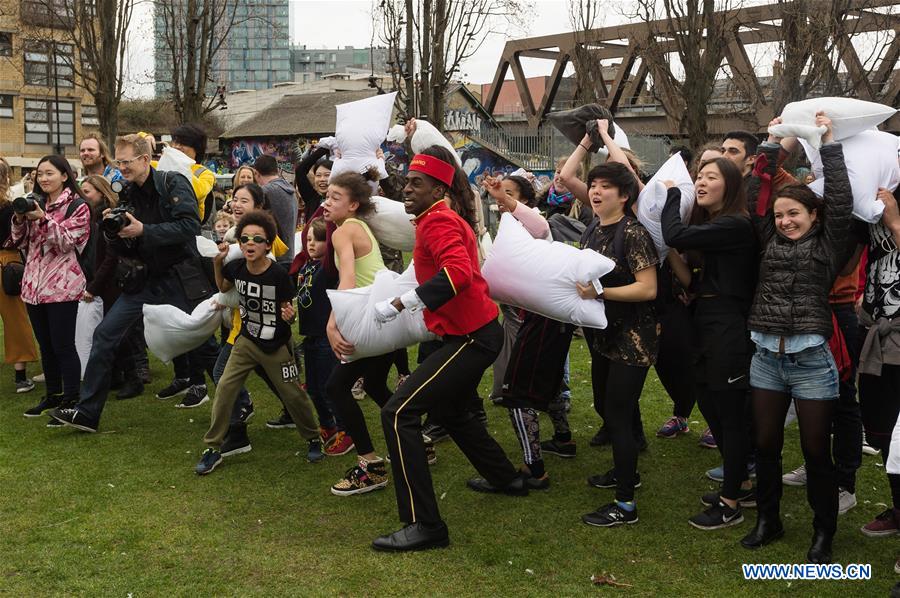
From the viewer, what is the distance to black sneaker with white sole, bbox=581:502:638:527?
4559 mm

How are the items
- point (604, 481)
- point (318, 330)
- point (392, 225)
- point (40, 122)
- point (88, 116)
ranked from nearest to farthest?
point (604, 481)
point (392, 225)
point (318, 330)
point (40, 122)
point (88, 116)

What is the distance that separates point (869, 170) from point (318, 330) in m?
3.40

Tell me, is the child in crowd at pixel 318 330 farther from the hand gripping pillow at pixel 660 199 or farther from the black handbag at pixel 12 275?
the black handbag at pixel 12 275

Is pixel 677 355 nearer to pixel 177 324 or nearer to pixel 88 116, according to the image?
pixel 177 324

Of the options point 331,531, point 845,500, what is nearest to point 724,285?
point 845,500

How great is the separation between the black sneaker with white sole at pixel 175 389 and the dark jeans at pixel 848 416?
5.13m

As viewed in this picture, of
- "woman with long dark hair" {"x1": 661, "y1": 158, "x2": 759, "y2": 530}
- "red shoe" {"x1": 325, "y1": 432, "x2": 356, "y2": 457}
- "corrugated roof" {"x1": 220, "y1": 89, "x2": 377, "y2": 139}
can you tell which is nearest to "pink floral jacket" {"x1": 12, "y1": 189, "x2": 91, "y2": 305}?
"red shoe" {"x1": 325, "y1": 432, "x2": 356, "y2": 457}

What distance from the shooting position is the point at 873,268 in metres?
4.27

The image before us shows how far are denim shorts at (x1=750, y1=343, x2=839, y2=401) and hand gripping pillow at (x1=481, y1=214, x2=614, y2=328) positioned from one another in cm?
88

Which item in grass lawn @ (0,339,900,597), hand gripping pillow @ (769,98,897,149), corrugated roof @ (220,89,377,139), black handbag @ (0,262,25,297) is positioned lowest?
grass lawn @ (0,339,900,597)

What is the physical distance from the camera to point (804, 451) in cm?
402

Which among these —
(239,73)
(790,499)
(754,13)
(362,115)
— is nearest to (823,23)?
(754,13)

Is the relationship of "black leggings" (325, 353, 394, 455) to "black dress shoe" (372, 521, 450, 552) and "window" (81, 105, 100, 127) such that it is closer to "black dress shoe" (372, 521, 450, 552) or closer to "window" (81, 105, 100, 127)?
"black dress shoe" (372, 521, 450, 552)

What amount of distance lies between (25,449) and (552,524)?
12.4 feet
